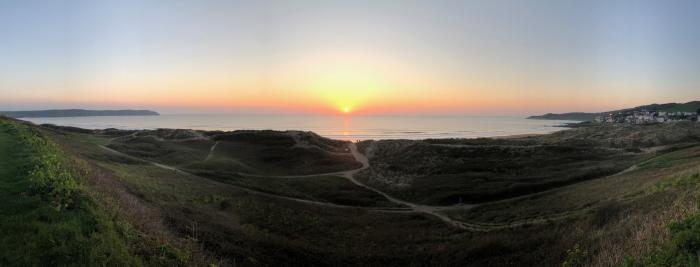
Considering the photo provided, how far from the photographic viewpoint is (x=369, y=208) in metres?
37.7

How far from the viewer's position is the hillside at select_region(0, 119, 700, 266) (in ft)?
32.7

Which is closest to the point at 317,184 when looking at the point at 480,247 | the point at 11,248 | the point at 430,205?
the point at 430,205

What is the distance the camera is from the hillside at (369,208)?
9969 millimetres

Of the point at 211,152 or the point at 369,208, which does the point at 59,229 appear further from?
the point at 211,152

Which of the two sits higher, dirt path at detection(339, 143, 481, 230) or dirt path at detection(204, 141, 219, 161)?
dirt path at detection(204, 141, 219, 161)

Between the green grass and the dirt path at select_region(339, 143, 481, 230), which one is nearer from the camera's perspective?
the green grass

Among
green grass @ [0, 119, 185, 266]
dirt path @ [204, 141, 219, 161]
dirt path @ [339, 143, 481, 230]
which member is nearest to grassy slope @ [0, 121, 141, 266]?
green grass @ [0, 119, 185, 266]

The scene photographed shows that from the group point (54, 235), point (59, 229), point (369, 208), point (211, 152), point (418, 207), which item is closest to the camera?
point (54, 235)

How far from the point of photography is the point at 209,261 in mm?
11492

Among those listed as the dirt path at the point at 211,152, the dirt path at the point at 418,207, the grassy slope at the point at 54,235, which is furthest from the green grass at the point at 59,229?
the dirt path at the point at 211,152

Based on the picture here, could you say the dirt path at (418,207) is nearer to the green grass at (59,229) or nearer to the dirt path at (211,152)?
the dirt path at (211,152)

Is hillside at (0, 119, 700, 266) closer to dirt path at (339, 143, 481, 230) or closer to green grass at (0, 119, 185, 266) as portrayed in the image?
green grass at (0, 119, 185, 266)

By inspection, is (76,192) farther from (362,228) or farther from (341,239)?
(362,228)

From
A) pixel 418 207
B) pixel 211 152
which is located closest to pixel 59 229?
pixel 418 207
